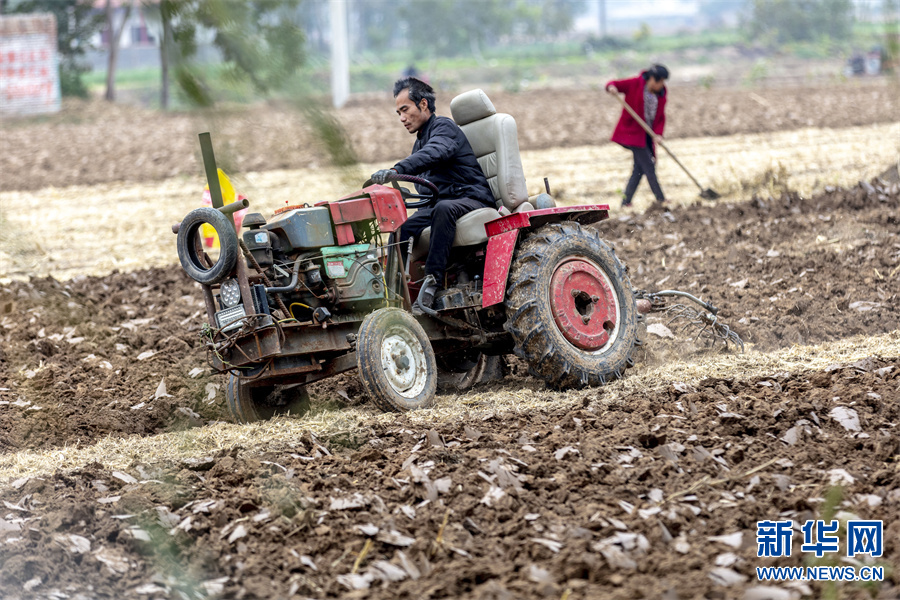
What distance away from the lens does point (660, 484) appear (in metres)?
3.99

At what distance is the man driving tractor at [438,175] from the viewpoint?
18.7 ft

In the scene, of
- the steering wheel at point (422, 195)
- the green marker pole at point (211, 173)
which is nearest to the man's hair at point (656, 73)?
the steering wheel at point (422, 195)

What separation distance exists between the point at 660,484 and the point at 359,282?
2.22 meters

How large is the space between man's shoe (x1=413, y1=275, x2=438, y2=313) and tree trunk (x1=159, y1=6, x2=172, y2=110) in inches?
171

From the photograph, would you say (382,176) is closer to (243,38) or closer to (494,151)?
(494,151)

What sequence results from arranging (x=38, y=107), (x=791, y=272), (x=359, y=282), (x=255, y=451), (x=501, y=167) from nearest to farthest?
(x=38, y=107) < (x=255, y=451) < (x=359, y=282) < (x=501, y=167) < (x=791, y=272)

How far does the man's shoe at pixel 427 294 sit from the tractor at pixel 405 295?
0.06 m

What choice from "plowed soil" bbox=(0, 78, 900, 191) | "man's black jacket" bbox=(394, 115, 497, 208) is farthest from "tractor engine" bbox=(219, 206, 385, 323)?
"plowed soil" bbox=(0, 78, 900, 191)

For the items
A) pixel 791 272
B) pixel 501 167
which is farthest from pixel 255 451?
pixel 791 272

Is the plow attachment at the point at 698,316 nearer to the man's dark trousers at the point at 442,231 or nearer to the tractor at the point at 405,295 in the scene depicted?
the tractor at the point at 405,295

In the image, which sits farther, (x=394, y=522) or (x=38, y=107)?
(x=394, y=522)

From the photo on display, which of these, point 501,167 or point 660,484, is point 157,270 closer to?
point 501,167

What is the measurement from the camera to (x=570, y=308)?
5.95 m

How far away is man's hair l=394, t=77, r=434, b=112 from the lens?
5.97 metres
